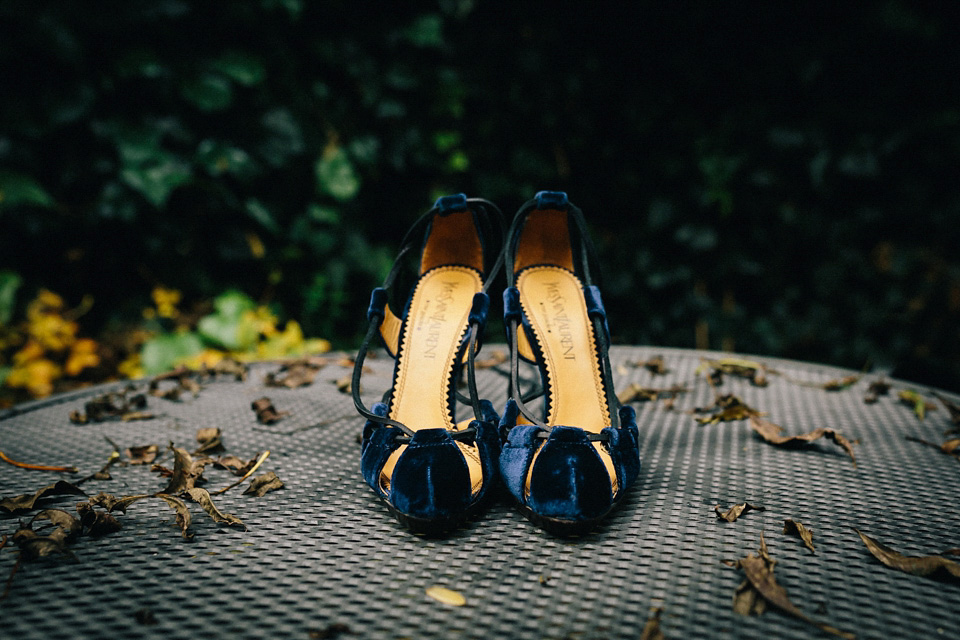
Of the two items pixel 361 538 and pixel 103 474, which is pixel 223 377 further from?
pixel 361 538

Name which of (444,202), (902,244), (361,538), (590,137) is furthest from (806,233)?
(361,538)

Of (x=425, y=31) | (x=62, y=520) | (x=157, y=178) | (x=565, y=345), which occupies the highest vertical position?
(x=425, y=31)

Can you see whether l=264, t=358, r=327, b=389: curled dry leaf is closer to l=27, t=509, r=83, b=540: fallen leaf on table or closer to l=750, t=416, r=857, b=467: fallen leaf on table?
l=27, t=509, r=83, b=540: fallen leaf on table

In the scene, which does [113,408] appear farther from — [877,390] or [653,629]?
[877,390]

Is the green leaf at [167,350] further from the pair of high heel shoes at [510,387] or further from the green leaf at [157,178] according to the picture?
the pair of high heel shoes at [510,387]

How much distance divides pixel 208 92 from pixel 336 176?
460mm

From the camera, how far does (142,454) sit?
0.82 m

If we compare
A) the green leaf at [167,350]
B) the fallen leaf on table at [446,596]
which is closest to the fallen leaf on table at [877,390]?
the fallen leaf on table at [446,596]

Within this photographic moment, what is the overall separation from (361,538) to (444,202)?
53cm

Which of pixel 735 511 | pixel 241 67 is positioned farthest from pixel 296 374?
pixel 241 67

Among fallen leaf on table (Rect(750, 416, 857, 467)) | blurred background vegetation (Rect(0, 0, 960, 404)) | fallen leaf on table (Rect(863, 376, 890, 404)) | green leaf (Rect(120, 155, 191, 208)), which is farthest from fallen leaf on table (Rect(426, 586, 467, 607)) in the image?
green leaf (Rect(120, 155, 191, 208))

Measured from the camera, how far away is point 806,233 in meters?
1.72

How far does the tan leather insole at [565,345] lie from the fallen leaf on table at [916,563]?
318 mm

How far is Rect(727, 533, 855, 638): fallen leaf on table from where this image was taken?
448 mm
